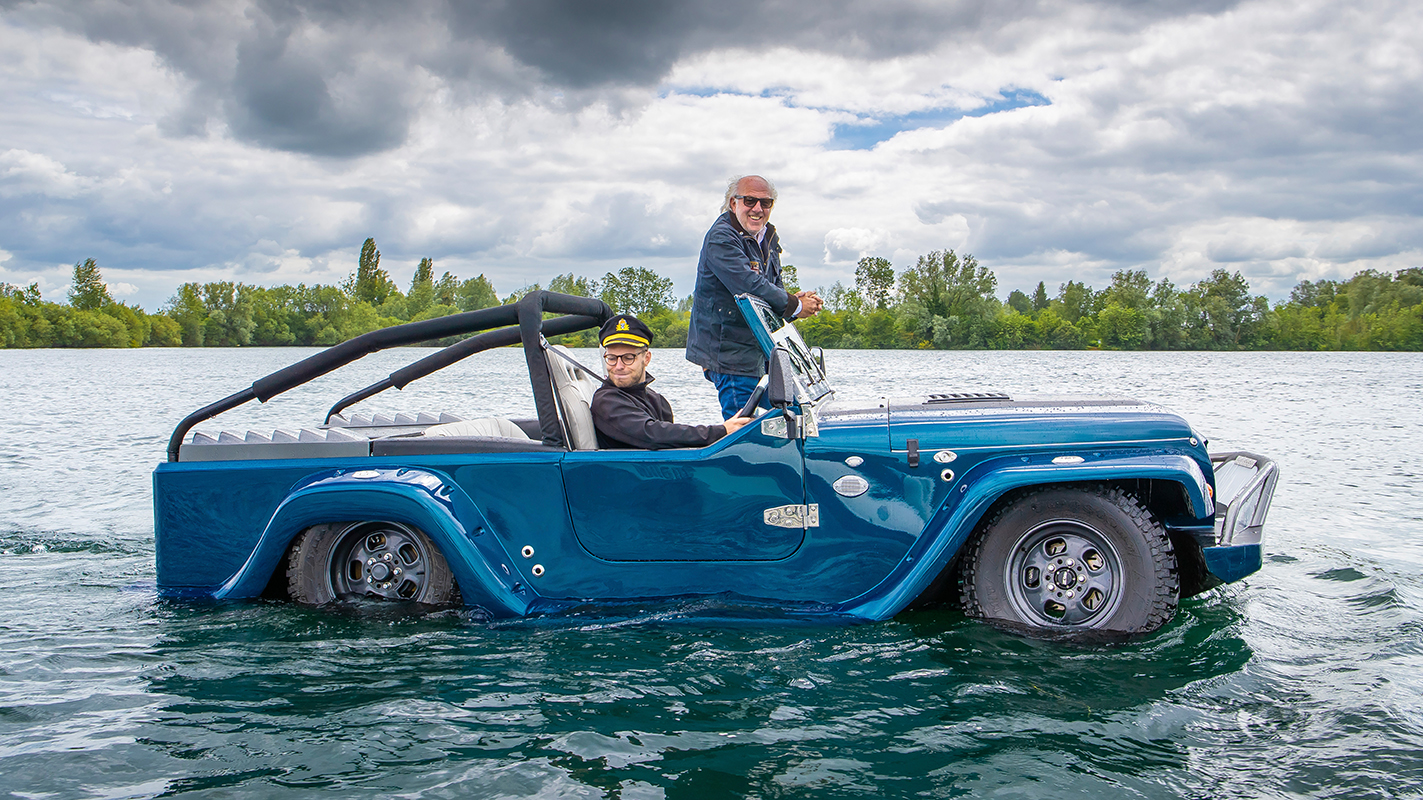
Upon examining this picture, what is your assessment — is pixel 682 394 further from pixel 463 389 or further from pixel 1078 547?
pixel 1078 547

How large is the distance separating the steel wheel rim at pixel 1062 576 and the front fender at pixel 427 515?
2203 mm

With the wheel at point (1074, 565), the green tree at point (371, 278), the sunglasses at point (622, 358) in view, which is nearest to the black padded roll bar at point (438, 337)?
the sunglasses at point (622, 358)

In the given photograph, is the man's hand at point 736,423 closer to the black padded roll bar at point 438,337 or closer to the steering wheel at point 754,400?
the steering wheel at point 754,400

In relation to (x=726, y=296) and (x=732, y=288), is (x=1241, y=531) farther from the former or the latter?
(x=726, y=296)

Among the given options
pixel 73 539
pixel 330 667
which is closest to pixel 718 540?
pixel 330 667

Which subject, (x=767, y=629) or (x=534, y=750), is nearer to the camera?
(x=534, y=750)

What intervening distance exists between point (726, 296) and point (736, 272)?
0.37m

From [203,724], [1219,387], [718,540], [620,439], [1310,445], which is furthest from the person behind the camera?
[1219,387]

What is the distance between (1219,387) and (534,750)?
34.8 m

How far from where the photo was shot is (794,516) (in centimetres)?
385

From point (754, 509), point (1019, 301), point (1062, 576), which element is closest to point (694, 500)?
point (754, 509)

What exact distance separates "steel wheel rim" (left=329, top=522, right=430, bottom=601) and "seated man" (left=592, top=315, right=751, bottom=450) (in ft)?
3.59

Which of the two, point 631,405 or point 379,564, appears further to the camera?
point 379,564

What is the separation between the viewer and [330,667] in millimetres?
3838
